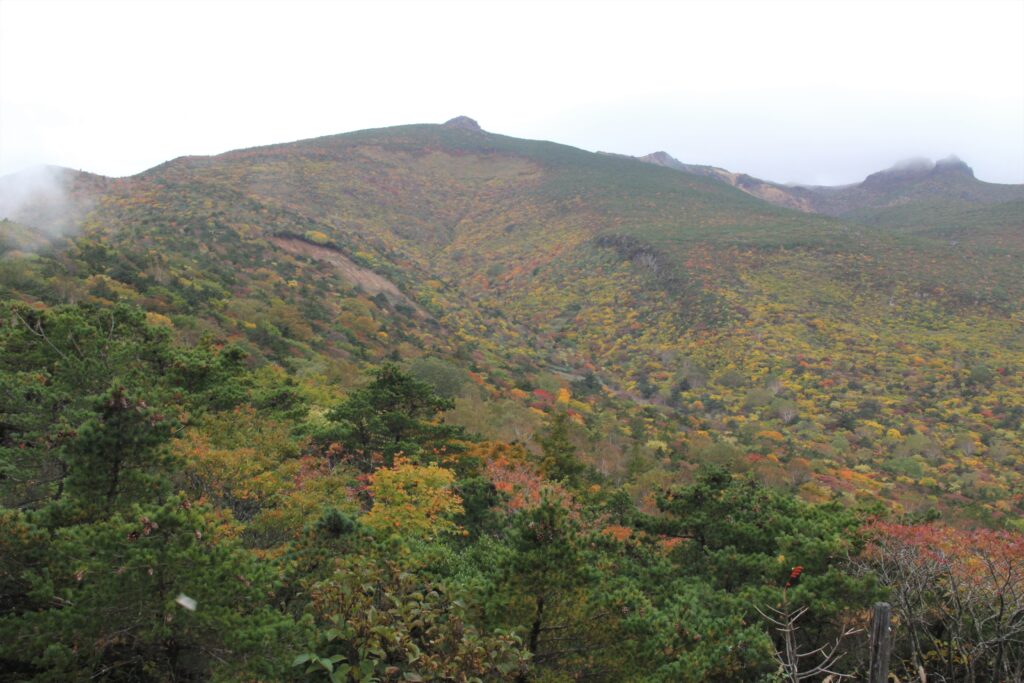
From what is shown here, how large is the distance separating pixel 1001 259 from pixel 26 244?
251 ft

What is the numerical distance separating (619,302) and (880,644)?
187 ft

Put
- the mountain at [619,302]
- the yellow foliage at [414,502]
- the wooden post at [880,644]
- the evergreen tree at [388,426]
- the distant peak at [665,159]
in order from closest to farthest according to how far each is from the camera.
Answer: the wooden post at [880,644]
the yellow foliage at [414,502]
the evergreen tree at [388,426]
the mountain at [619,302]
the distant peak at [665,159]

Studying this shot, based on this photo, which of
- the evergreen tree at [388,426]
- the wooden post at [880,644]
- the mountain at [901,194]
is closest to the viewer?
the wooden post at [880,644]

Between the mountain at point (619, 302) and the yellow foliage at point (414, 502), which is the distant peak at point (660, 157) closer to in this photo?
the mountain at point (619, 302)

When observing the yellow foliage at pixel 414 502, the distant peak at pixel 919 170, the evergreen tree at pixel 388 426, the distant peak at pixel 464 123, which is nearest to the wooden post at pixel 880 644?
the yellow foliage at pixel 414 502

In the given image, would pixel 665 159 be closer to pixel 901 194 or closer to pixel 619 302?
pixel 901 194

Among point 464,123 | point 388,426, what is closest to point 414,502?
point 388,426

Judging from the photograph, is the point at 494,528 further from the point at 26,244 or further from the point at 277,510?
the point at 26,244

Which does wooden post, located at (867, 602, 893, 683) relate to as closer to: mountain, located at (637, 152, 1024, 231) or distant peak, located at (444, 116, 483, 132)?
mountain, located at (637, 152, 1024, 231)

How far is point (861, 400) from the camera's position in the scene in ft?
133

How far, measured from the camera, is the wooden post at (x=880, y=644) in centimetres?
420

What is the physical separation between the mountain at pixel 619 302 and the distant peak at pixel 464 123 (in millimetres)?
44503

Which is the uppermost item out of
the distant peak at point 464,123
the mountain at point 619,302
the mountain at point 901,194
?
the distant peak at point 464,123

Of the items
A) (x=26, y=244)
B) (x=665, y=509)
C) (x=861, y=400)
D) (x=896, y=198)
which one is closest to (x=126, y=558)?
(x=665, y=509)
